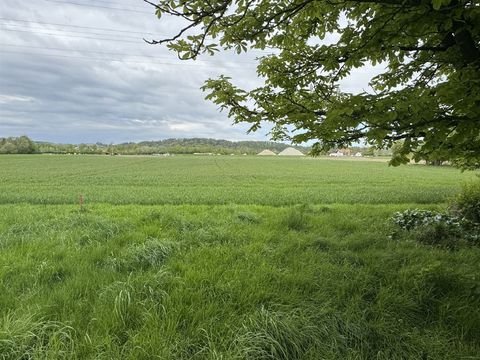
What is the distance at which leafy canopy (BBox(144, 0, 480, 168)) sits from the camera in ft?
10.5

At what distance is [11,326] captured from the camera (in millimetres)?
2984

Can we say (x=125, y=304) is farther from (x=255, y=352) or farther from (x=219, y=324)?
(x=255, y=352)

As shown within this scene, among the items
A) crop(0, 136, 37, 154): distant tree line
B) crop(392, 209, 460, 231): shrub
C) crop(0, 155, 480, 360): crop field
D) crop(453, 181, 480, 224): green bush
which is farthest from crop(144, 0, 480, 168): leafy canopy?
crop(0, 136, 37, 154): distant tree line

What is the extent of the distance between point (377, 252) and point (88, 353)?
16.3 ft

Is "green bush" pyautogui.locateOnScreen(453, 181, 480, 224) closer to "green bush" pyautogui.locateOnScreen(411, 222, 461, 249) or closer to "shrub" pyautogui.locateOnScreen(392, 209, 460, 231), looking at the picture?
"shrub" pyautogui.locateOnScreen(392, 209, 460, 231)

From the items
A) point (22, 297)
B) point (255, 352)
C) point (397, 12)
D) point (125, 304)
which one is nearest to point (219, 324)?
point (255, 352)

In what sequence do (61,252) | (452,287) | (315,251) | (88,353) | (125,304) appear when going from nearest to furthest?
(88,353), (125,304), (452,287), (61,252), (315,251)

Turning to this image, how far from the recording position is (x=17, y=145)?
108062 millimetres

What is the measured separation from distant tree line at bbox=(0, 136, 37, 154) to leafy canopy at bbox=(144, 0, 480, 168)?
124415mm

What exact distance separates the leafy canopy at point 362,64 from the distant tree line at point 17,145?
408 ft

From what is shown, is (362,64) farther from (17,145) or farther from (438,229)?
(17,145)

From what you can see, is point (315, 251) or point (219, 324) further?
point (315, 251)

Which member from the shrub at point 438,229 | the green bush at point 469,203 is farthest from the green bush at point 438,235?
the green bush at point 469,203

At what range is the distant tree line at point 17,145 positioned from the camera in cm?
10481
